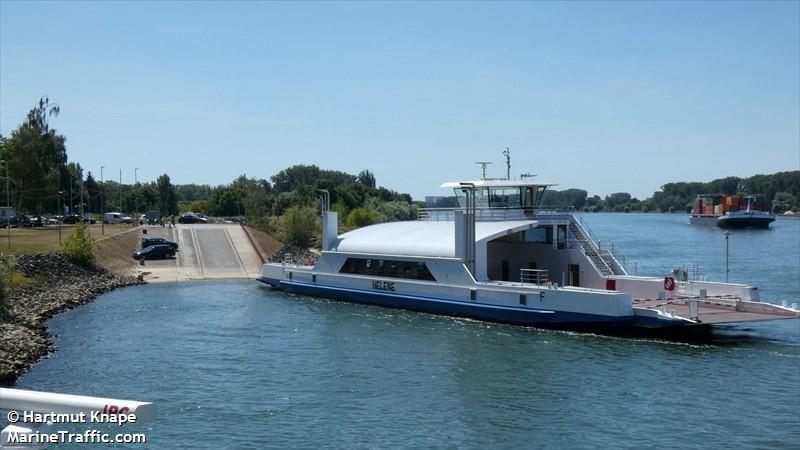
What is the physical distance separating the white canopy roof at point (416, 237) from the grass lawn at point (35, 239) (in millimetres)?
21928

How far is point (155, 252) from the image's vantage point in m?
56.0

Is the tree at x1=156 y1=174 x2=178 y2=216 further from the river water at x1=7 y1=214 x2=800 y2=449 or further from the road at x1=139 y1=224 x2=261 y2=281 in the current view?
the river water at x1=7 y1=214 x2=800 y2=449

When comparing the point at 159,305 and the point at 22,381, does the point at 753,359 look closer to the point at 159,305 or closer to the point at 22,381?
the point at 22,381

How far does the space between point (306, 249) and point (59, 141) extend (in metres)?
32.6

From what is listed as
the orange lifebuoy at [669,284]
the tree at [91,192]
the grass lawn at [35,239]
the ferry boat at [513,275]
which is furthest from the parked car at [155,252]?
the tree at [91,192]

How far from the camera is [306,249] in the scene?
63844 mm

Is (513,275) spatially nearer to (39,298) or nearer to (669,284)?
(669,284)

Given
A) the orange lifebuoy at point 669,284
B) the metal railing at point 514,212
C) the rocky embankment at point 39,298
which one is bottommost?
the rocky embankment at point 39,298

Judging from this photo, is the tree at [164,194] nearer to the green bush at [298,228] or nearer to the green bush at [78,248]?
the green bush at [298,228]

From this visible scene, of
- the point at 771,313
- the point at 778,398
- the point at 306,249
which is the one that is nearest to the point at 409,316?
the point at 771,313

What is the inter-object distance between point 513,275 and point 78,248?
30645 millimetres

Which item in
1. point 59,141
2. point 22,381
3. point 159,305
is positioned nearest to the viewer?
point 22,381

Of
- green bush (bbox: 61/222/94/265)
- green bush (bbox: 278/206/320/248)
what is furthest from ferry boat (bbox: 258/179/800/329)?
green bush (bbox: 278/206/320/248)

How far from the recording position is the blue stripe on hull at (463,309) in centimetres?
2769
